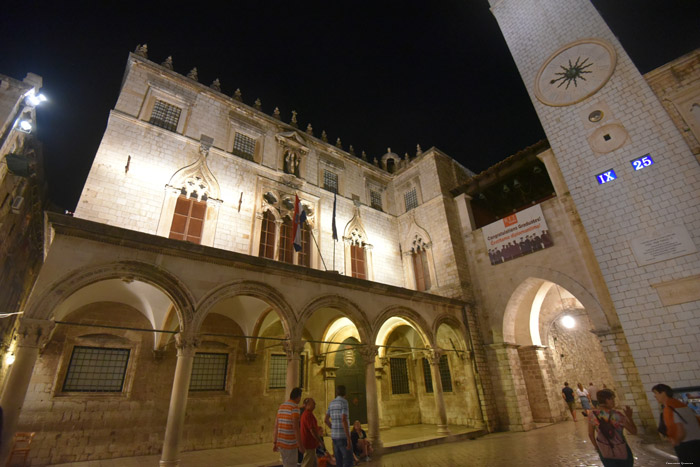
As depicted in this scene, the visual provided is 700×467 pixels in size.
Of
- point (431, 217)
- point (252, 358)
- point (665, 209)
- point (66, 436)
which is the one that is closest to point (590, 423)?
point (665, 209)

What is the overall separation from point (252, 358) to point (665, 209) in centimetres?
1342

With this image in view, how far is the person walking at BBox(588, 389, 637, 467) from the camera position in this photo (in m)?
3.62

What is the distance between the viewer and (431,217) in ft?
53.9

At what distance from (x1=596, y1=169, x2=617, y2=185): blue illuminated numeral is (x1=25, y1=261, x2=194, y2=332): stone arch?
12.8 metres

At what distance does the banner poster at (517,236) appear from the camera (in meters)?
13.0

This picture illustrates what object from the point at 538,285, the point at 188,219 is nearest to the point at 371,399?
the point at 188,219

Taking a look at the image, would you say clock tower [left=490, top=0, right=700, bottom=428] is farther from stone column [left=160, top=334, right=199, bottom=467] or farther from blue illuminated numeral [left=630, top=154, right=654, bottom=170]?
stone column [left=160, top=334, right=199, bottom=467]

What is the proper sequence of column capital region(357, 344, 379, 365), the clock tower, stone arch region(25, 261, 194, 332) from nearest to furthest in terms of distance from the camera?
1. stone arch region(25, 261, 194, 332)
2. the clock tower
3. column capital region(357, 344, 379, 365)

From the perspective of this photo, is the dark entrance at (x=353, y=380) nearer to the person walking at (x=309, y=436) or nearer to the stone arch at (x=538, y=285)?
the stone arch at (x=538, y=285)

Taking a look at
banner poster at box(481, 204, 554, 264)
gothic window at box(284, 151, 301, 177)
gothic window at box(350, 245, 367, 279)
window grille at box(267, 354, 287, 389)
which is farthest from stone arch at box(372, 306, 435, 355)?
gothic window at box(284, 151, 301, 177)

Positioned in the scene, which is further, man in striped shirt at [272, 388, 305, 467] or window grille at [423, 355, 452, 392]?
window grille at [423, 355, 452, 392]

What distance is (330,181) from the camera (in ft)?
54.2

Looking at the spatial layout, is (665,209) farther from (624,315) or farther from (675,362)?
(675,362)

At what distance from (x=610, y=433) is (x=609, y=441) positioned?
87 mm
